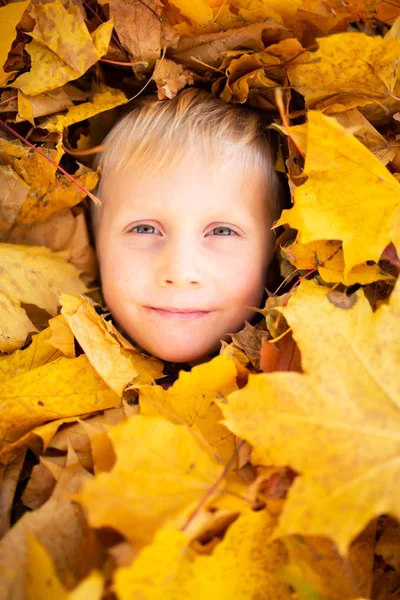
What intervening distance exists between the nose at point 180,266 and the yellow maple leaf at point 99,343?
6.9 inches

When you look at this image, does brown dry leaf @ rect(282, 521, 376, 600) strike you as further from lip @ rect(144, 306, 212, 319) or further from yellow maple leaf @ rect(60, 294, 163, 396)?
lip @ rect(144, 306, 212, 319)

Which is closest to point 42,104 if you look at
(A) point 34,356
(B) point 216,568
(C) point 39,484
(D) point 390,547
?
(A) point 34,356

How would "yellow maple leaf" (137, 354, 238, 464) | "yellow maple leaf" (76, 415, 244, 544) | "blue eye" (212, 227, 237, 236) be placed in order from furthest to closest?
"blue eye" (212, 227, 237, 236) → "yellow maple leaf" (137, 354, 238, 464) → "yellow maple leaf" (76, 415, 244, 544)

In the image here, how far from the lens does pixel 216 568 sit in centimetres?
80

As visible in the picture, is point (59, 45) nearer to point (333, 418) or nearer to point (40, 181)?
point (40, 181)

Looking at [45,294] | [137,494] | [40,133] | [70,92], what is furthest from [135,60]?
[137,494]

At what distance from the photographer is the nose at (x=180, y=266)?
1254mm

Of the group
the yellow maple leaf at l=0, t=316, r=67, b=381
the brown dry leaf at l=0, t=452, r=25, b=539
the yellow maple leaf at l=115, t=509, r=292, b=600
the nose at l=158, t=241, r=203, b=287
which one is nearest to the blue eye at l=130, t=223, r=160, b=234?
the nose at l=158, t=241, r=203, b=287

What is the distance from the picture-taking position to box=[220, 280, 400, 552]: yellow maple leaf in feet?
2.42

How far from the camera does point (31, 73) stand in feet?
4.17

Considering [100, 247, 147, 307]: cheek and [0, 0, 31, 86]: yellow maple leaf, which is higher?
[0, 0, 31, 86]: yellow maple leaf

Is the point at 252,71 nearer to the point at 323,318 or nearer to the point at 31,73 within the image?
the point at 31,73

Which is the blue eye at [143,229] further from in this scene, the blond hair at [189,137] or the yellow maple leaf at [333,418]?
the yellow maple leaf at [333,418]

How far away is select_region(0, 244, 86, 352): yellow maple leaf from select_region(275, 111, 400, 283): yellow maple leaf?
0.67 meters
